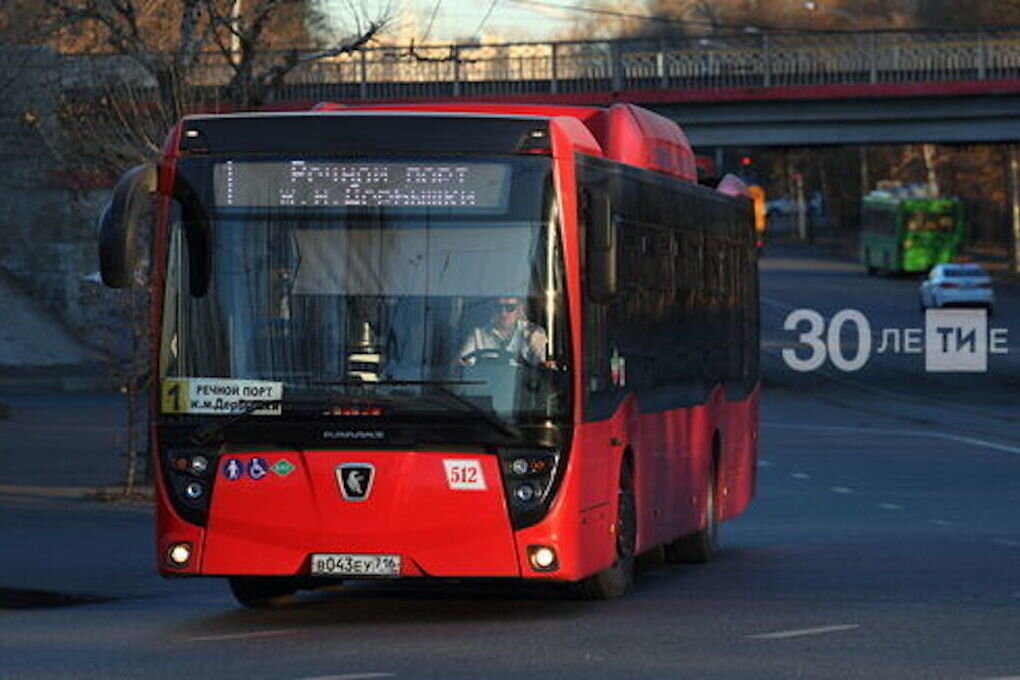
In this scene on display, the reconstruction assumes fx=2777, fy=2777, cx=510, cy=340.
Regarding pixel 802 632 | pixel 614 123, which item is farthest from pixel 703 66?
pixel 802 632

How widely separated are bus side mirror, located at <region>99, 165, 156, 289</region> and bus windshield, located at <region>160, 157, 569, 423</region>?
46 cm

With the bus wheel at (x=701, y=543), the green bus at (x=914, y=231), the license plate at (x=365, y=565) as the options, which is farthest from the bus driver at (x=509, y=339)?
the green bus at (x=914, y=231)

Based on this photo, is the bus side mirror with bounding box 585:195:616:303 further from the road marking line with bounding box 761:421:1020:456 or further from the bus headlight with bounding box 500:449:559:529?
the road marking line with bounding box 761:421:1020:456

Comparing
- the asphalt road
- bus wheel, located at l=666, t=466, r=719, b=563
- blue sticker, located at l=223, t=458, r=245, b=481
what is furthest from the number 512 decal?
bus wheel, located at l=666, t=466, r=719, b=563

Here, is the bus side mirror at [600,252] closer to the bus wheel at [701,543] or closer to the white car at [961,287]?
the bus wheel at [701,543]

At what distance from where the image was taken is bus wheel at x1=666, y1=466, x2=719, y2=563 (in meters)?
20.2

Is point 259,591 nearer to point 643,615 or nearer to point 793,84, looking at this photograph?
point 643,615

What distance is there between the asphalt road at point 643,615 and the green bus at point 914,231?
73405mm

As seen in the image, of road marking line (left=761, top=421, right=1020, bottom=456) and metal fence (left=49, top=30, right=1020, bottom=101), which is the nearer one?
road marking line (left=761, top=421, right=1020, bottom=456)

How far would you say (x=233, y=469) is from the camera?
1462 cm

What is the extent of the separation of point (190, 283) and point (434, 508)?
1.79m

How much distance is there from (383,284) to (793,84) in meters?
43.6

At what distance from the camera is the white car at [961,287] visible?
260 feet

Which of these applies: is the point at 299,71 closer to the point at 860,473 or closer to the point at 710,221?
the point at 860,473
